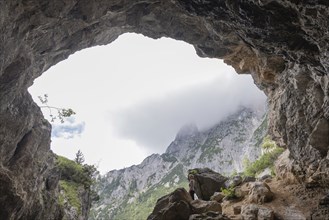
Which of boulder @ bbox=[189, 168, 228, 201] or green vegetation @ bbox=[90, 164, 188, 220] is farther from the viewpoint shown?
green vegetation @ bbox=[90, 164, 188, 220]

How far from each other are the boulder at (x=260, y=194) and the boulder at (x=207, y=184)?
29.1 feet

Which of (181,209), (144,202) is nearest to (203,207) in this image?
(181,209)

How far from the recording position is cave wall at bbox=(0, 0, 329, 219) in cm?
1630

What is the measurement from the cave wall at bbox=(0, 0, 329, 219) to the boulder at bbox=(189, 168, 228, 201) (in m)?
8.21

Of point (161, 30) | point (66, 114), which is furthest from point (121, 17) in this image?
point (66, 114)

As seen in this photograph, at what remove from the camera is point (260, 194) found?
21.0 meters

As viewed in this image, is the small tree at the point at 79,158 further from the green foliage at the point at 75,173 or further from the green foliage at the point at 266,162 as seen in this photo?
the green foliage at the point at 266,162

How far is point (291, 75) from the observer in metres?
23.2

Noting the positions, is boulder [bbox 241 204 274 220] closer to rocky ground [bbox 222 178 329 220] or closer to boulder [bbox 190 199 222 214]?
rocky ground [bbox 222 178 329 220]

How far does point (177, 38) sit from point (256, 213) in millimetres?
21113

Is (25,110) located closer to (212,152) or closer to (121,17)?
(121,17)

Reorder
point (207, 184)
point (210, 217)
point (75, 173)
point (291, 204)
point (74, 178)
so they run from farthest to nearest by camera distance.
→ point (75, 173) < point (74, 178) < point (207, 184) < point (291, 204) < point (210, 217)

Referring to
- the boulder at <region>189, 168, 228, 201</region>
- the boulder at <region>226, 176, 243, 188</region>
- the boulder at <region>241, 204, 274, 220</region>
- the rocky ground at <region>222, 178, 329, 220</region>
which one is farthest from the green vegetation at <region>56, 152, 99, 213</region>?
the boulder at <region>241, 204, 274, 220</region>

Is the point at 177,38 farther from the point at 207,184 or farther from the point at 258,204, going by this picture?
the point at 258,204
